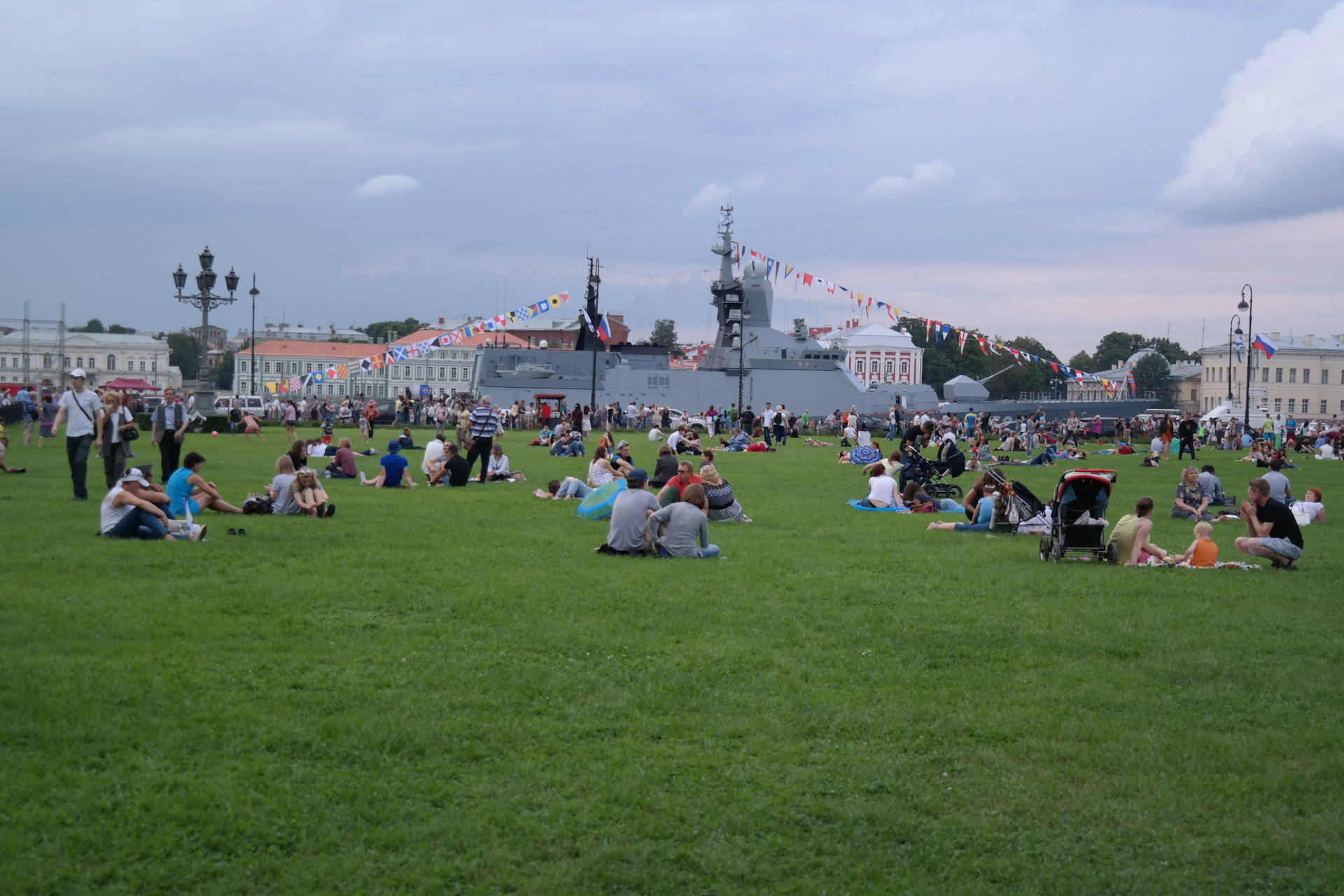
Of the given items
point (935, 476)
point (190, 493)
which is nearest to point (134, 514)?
point (190, 493)

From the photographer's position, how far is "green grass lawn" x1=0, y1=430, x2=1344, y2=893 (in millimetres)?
4090

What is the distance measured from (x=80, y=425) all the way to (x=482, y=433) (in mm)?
6613

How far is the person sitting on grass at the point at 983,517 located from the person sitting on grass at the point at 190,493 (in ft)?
28.0

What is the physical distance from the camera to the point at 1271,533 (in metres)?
11.0

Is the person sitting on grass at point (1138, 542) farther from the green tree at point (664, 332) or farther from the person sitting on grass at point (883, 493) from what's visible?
the green tree at point (664, 332)

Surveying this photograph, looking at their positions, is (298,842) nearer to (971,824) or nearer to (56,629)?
(971,824)

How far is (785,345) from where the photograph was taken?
57469 mm

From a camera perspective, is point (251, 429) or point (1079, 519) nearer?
point (1079, 519)

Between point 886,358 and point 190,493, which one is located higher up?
point 886,358

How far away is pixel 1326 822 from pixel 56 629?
708 cm

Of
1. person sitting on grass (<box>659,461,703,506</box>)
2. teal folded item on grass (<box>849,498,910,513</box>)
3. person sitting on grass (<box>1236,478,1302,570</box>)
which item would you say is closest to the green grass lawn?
person sitting on grass (<box>1236,478,1302,570</box>)

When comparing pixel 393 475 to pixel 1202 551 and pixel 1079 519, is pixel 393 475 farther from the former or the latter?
pixel 1202 551

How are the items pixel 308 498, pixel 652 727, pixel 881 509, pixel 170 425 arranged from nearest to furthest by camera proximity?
pixel 652 727 < pixel 308 498 < pixel 170 425 < pixel 881 509

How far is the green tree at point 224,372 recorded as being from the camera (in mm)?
135750
